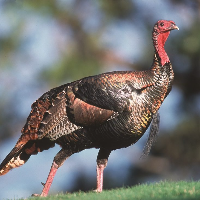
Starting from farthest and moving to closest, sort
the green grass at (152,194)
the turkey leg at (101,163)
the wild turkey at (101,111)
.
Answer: the turkey leg at (101,163) < the wild turkey at (101,111) < the green grass at (152,194)

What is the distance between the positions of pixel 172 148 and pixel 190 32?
2370 millimetres

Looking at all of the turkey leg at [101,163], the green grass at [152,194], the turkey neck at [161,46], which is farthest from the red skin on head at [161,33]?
the green grass at [152,194]

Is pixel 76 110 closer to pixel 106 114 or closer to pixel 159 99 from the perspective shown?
pixel 106 114

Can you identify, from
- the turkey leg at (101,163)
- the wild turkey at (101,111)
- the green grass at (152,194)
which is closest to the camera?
the green grass at (152,194)

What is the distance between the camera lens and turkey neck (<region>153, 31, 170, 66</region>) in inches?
297

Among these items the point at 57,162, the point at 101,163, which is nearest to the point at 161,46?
the point at 101,163

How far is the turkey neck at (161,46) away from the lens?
24.8 feet

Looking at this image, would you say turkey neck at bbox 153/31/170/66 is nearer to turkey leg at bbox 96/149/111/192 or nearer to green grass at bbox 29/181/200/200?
turkey leg at bbox 96/149/111/192

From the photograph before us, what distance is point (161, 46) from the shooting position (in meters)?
7.65

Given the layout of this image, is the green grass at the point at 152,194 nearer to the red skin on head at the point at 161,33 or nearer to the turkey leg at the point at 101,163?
the turkey leg at the point at 101,163

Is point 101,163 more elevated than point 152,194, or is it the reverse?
point 101,163

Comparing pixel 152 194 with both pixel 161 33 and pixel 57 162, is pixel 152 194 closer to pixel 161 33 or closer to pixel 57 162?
pixel 57 162

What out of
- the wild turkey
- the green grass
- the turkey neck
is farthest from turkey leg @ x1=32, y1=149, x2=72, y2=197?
the turkey neck

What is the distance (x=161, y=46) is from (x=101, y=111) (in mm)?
1190
